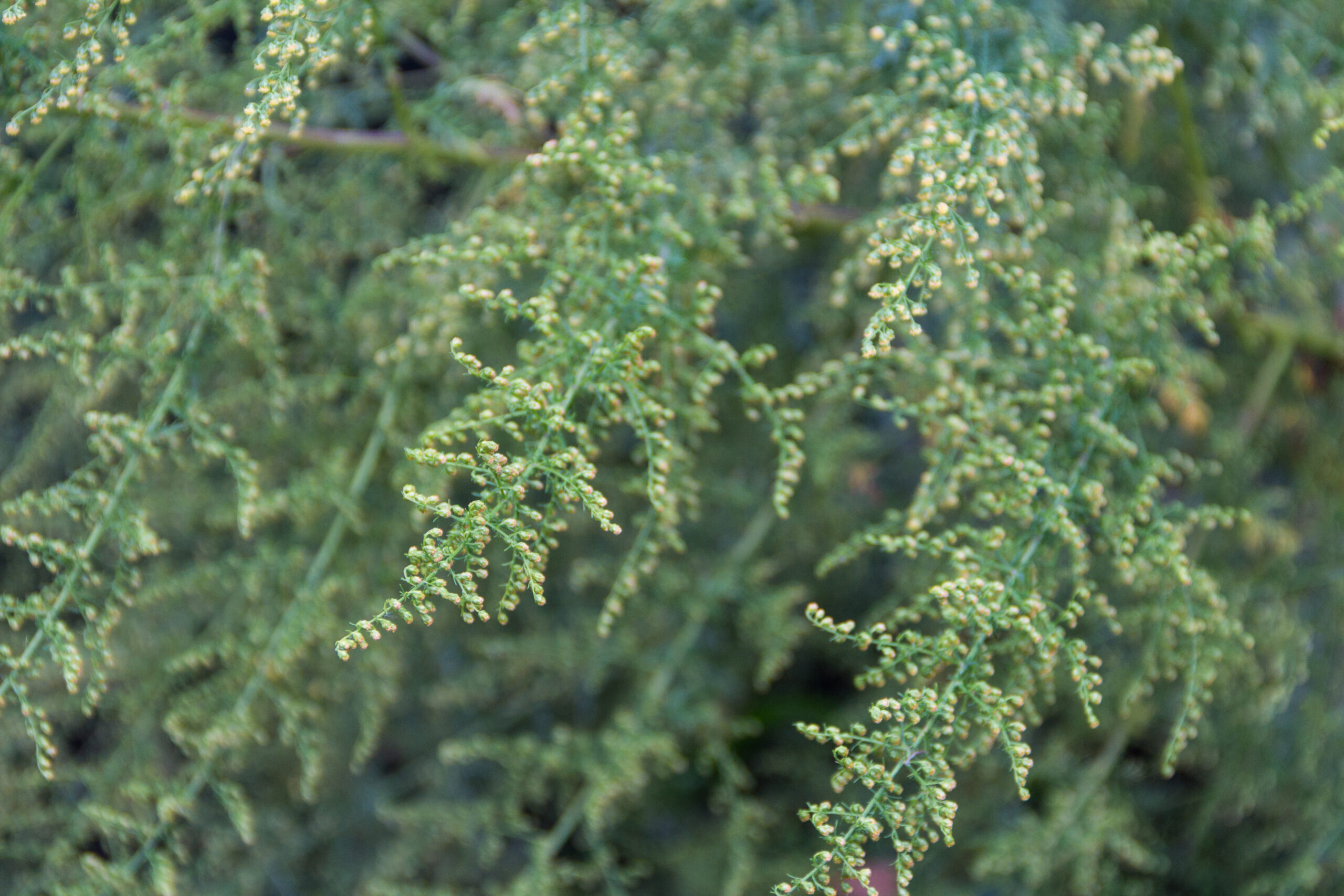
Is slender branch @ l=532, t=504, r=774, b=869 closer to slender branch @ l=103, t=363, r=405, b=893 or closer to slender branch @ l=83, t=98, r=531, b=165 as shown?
slender branch @ l=103, t=363, r=405, b=893

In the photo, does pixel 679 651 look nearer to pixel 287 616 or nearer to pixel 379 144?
pixel 287 616

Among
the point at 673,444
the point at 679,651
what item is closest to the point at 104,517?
the point at 673,444

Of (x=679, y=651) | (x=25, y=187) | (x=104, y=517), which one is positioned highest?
(x=25, y=187)

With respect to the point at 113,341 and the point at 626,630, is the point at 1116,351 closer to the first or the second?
the point at 626,630

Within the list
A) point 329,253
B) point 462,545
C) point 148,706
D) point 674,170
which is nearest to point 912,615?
point 462,545

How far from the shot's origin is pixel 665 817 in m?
2.93

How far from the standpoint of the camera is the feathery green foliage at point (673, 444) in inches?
54.2

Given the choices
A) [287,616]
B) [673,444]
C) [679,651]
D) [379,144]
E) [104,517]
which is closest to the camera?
[104,517]

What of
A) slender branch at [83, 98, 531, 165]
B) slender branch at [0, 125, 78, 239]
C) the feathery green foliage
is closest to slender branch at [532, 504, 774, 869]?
the feathery green foliage

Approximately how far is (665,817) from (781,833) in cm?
42

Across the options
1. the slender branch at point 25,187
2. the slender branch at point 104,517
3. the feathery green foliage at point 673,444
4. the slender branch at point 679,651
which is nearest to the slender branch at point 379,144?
the feathery green foliage at point 673,444

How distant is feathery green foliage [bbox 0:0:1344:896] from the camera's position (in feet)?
4.51

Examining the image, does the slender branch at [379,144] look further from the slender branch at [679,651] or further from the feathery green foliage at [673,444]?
the slender branch at [679,651]

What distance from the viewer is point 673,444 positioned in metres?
1.60
